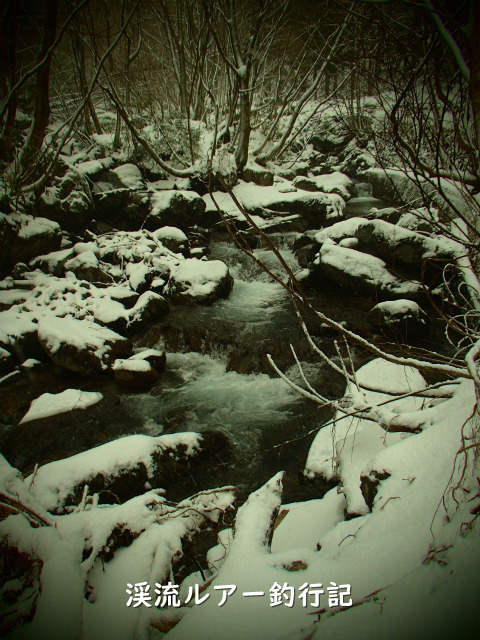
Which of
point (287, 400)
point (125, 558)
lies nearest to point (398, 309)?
point (287, 400)

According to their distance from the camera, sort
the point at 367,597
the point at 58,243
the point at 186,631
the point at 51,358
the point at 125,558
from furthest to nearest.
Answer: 1. the point at 58,243
2. the point at 51,358
3. the point at 125,558
4. the point at 186,631
5. the point at 367,597

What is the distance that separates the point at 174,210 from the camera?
1036 cm

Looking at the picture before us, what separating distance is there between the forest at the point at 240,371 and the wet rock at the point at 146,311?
63mm

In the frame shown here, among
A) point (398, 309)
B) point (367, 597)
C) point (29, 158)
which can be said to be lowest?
point (367, 597)

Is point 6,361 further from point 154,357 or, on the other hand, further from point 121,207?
point 121,207

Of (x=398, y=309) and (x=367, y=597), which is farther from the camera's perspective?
(x=398, y=309)

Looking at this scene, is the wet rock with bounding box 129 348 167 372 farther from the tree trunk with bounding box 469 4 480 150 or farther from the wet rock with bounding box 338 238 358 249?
the wet rock with bounding box 338 238 358 249

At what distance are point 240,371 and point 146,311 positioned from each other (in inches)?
101

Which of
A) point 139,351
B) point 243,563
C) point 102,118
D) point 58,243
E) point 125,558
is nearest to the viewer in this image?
point 243,563

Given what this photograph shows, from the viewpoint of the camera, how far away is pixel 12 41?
15.9ft

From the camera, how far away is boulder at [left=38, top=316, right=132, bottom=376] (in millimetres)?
5156

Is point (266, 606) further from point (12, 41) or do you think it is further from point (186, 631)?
point (12, 41)

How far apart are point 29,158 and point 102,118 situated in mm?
12336

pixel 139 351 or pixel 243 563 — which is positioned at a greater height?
pixel 243 563
